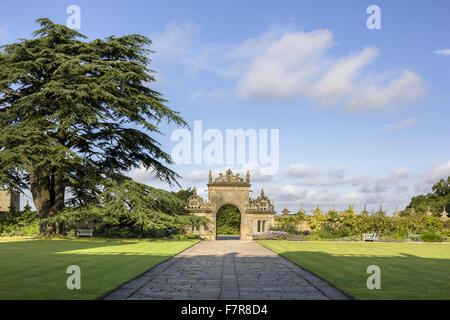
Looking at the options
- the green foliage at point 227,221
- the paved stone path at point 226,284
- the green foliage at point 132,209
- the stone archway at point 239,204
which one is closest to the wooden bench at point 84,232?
the green foliage at point 132,209

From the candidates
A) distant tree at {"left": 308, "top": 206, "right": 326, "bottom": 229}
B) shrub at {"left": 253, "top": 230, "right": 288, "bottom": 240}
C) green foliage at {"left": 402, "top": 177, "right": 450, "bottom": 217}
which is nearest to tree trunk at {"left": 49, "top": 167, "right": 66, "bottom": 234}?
shrub at {"left": 253, "top": 230, "right": 288, "bottom": 240}

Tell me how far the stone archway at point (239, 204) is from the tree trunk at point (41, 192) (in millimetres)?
10950

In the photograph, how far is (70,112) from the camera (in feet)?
74.8

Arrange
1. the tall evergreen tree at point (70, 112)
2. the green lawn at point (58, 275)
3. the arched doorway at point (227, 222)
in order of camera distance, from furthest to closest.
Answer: the arched doorway at point (227, 222), the tall evergreen tree at point (70, 112), the green lawn at point (58, 275)

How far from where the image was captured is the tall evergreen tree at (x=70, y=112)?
72.2 ft

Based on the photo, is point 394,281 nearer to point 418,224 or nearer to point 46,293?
point 46,293

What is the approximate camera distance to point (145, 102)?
2491 centimetres

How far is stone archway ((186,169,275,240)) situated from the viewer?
32.3m

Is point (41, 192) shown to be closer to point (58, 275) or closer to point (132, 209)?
point (132, 209)

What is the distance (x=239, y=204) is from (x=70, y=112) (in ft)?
50.5

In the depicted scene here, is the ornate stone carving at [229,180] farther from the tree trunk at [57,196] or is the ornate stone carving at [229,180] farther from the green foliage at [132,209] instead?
the tree trunk at [57,196]

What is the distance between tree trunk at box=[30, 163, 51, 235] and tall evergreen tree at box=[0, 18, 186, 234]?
0.06 metres
